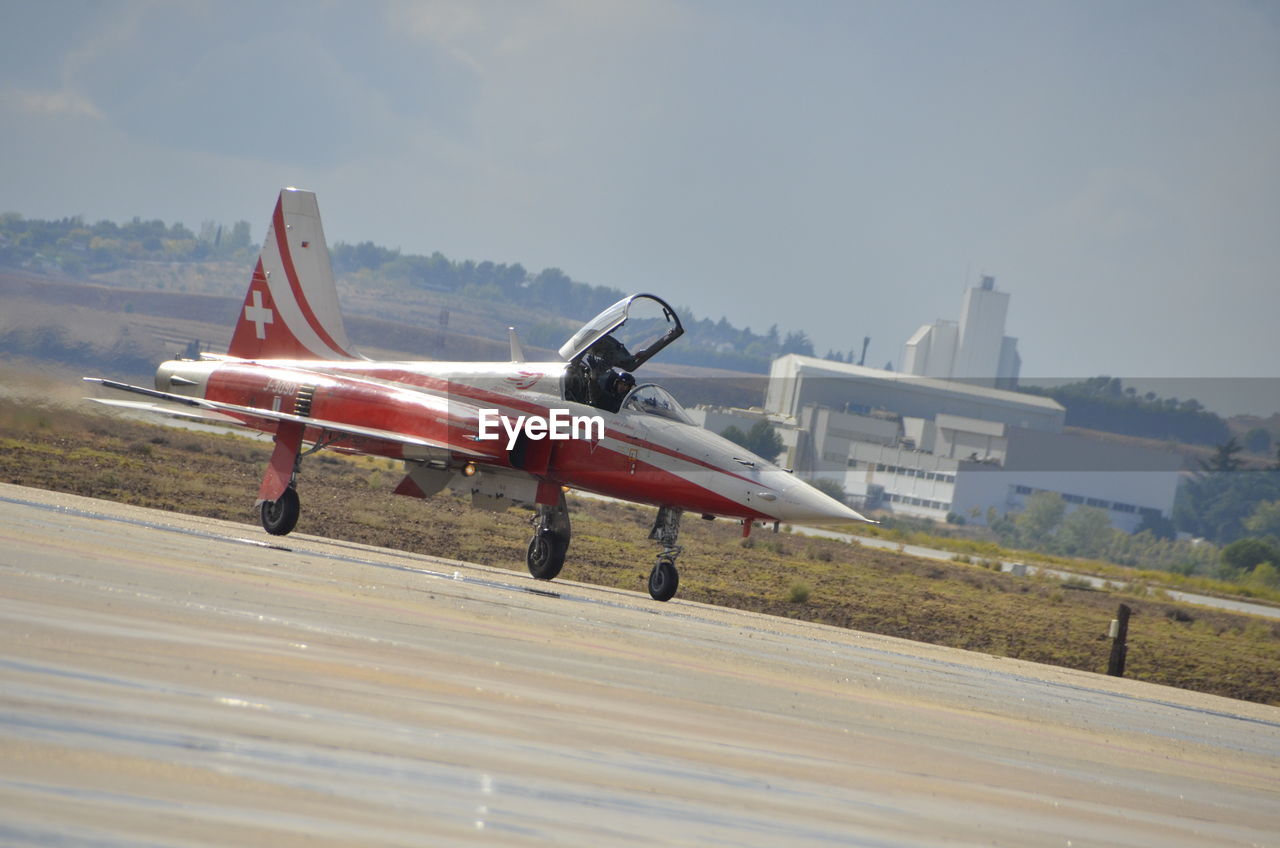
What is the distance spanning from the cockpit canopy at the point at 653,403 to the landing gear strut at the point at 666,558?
48.0 inches

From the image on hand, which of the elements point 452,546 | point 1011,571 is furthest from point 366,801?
point 1011,571

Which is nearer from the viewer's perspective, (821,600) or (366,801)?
(366,801)

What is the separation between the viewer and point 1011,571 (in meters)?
56.7

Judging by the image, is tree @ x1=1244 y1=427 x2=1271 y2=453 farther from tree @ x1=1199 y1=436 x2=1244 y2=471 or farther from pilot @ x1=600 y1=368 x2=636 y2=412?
pilot @ x1=600 y1=368 x2=636 y2=412

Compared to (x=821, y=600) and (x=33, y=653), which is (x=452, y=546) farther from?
(x=33, y=653)

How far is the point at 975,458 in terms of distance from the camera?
357 ft

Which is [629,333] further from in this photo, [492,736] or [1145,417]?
[1145,417]

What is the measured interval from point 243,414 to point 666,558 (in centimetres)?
695

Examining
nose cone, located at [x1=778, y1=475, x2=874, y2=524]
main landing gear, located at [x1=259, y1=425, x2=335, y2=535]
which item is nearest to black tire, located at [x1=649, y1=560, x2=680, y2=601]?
nose cone, located at [x1=778, y1=475, x2=874, y2=524]

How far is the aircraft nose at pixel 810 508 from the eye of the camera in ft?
51.6

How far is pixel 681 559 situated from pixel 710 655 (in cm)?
1903

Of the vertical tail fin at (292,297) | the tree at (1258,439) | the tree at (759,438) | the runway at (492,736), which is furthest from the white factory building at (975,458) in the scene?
the runway at (492,736)

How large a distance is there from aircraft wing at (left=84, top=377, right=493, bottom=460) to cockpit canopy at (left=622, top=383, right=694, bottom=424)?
2024 millimetres

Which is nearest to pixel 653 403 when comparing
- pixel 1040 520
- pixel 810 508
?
pixel 810 508
